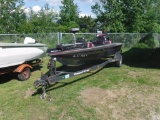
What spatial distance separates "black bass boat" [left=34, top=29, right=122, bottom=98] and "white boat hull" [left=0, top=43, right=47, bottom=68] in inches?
54.6

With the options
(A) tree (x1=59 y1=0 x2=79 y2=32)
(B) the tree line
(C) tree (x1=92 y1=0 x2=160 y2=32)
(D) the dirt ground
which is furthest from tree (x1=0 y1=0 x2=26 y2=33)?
(D) the dirt ground

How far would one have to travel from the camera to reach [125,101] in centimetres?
607

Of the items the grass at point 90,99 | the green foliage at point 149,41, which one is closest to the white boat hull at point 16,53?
the grass at point 90,99

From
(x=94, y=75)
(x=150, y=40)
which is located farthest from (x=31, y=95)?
(x=150, y=40)

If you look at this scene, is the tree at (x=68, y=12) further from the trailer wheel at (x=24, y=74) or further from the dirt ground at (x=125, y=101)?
the dirt ground at (x=125, y=101)

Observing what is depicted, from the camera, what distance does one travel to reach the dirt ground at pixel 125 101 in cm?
549

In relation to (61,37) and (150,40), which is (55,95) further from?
(150,40)

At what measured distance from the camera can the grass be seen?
5.52 m

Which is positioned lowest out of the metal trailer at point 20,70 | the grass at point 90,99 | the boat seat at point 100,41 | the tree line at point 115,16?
the grass at point 90,99

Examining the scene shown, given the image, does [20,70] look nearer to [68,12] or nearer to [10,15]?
[10,15]

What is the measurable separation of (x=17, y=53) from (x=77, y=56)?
2.09 m

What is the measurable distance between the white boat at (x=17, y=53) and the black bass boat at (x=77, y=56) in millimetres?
1389

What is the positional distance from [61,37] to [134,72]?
7551mm

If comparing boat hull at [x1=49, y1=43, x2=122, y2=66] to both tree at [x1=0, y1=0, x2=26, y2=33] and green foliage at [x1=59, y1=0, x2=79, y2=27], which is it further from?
green foliage at [x1=59, y1=0, x2=79, y2=27]
